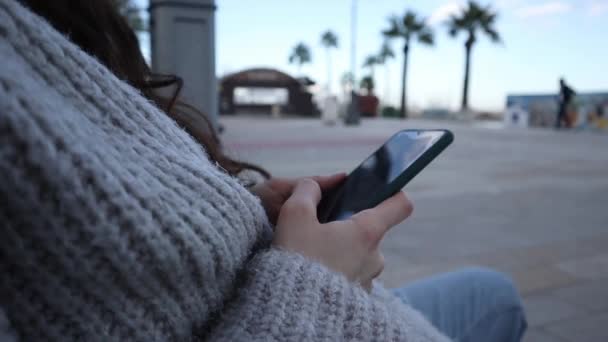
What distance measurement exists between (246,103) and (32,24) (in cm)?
3996

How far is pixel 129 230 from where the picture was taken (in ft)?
1.80

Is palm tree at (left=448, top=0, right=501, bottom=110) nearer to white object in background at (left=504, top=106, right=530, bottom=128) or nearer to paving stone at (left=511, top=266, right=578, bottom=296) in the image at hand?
white object in background at (left=504, top=106, right=530, bottom=128)

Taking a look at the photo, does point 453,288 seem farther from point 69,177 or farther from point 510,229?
point 510,229

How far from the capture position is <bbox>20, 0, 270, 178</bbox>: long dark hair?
0.79 metres

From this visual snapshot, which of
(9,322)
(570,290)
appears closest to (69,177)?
(9,322)

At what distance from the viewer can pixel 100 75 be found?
25.3 inches

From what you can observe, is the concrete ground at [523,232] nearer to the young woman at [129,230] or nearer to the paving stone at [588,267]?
the paving stone at [588,267]

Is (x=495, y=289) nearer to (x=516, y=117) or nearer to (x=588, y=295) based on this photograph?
(x=588, y=295)

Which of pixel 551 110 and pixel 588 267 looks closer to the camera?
pixel 588 267

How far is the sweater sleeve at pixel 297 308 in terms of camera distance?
0.65 metres

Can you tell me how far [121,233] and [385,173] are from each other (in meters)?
0.55

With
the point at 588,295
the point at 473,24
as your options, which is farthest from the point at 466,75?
the point at 588,295

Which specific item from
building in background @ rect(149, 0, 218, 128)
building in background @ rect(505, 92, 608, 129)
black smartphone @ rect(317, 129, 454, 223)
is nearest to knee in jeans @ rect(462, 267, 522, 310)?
black smartphone @ rect(317, 129, 454, 223)

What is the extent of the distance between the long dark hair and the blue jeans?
625 mm
